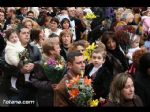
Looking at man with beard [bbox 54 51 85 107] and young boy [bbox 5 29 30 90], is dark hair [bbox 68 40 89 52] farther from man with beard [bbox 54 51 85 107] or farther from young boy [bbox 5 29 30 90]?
young boy [bbox 5 29 30 90]

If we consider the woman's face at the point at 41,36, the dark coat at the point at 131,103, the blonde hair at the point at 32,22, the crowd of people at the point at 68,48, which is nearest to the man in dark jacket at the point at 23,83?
the crowd of people at the point at 68,48

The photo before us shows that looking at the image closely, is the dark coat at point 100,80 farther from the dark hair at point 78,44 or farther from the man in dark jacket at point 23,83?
the man in dark jacket at point 23,83

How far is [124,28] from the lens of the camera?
8.29 m

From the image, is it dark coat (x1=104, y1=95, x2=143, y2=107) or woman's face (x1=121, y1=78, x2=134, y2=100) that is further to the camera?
dark coat (x1=104, y1=95, x2=143, y2=107)

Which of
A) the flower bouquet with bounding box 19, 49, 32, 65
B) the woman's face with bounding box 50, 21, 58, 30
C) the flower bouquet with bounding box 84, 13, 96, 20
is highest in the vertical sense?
the flower bouquet with bounding box 84, 13, 96, 20

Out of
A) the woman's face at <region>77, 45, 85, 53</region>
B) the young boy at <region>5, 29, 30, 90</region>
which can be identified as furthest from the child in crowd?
the young boy at <region>5, 29, 30, 90</region>

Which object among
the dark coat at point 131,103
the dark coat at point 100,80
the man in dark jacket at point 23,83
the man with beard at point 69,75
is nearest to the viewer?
the dark coat at point 131,103

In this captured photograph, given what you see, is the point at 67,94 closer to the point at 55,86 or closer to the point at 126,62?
the point at 55,86

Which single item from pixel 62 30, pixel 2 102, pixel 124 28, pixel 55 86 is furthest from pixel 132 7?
pixel 2 102

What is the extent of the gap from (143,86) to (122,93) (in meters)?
0.85

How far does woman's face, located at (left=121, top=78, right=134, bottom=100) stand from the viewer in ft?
23.6

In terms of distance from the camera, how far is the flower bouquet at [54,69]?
8031 millimetres

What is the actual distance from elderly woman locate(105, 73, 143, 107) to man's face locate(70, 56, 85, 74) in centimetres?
63
